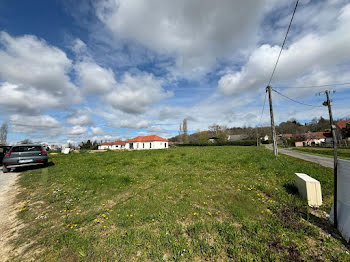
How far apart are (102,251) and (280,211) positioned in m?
4.25

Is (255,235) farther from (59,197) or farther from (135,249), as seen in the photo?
(59,197)

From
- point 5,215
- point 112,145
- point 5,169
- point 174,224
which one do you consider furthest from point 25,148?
point 112,145

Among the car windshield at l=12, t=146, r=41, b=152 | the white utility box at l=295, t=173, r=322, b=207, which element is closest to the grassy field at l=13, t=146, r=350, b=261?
the white utility box at l=295, t=173, r=322, b=207

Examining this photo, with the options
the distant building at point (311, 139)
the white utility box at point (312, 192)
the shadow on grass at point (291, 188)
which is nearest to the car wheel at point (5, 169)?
the shadow on grass at point (291, 188)

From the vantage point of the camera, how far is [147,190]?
17.9ft

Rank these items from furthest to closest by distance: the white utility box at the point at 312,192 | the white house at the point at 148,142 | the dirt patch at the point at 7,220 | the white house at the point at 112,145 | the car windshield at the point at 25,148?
the white house at the point at 112,145, the white house at the point at 148,142, the car windshield at the point at 25,148, the white utility box at the point at 312,192, the dirt patch at the point at 7,220

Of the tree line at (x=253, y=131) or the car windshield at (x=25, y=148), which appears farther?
the tree line at (x=253, y=131)

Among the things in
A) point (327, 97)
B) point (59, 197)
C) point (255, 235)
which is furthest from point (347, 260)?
point (59, 197)

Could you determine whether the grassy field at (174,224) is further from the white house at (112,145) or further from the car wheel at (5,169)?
the white house at (112,145)

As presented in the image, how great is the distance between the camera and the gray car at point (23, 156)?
9.24 meters

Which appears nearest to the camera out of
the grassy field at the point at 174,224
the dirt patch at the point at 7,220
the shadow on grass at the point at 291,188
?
the grassy field at the point at 174,224

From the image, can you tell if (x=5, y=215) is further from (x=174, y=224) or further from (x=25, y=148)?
(x=25, y=148)

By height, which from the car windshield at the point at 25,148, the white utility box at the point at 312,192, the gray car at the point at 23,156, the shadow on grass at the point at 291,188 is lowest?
the shadow on grass at the point at 291,188

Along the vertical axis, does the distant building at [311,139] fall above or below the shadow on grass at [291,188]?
above
